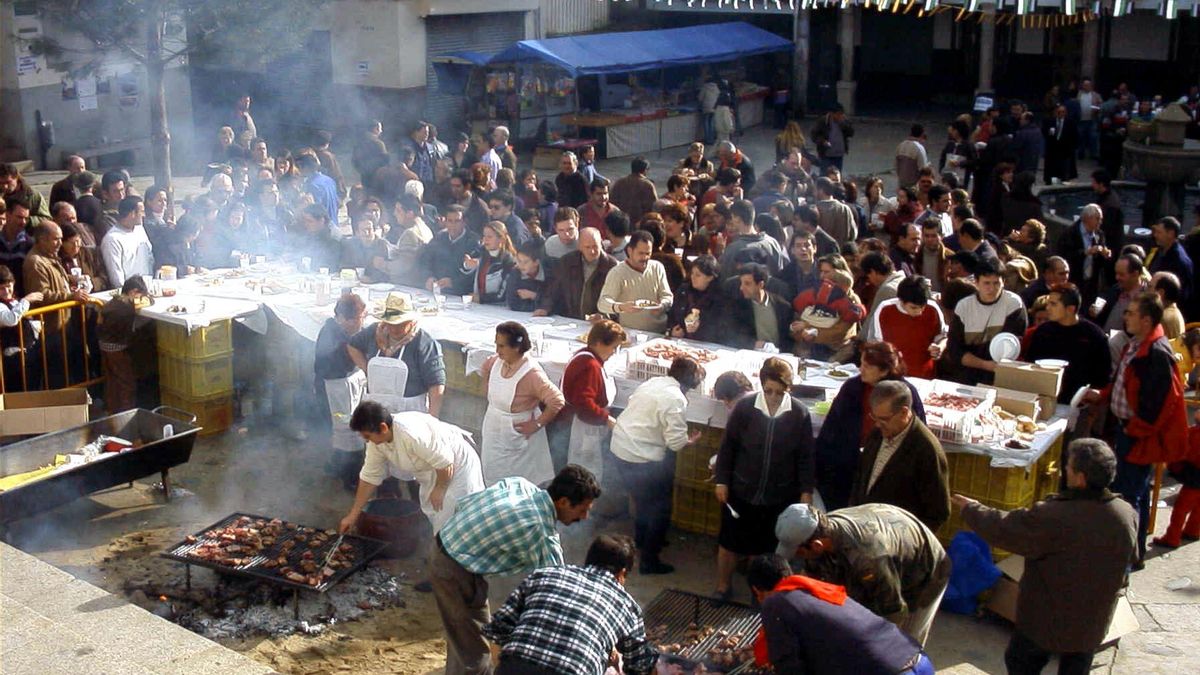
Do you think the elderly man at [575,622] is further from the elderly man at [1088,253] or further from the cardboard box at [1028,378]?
the elderly man at [1088,253]

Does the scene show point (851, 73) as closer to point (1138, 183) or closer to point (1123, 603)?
point (1138, 183)

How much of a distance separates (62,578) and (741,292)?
4559 mm

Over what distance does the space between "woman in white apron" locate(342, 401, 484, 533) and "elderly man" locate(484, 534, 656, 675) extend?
65.8 inches

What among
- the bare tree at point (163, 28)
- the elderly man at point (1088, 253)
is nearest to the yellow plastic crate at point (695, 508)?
the elderly man at point (1088, 253)

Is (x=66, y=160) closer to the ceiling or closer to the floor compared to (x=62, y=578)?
closer to the ceiling

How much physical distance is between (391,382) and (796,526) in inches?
142

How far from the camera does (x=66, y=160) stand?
2116 cm

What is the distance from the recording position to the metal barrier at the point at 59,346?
369 inches

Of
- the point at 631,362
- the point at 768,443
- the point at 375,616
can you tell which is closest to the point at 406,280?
the point at 631,362

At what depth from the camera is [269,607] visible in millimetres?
7102

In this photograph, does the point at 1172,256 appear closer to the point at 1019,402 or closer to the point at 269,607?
the point at 1019,402

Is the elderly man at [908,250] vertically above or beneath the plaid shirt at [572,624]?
above

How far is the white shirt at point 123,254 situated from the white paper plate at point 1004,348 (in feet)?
21.7

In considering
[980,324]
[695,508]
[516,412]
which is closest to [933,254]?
[980,324]
